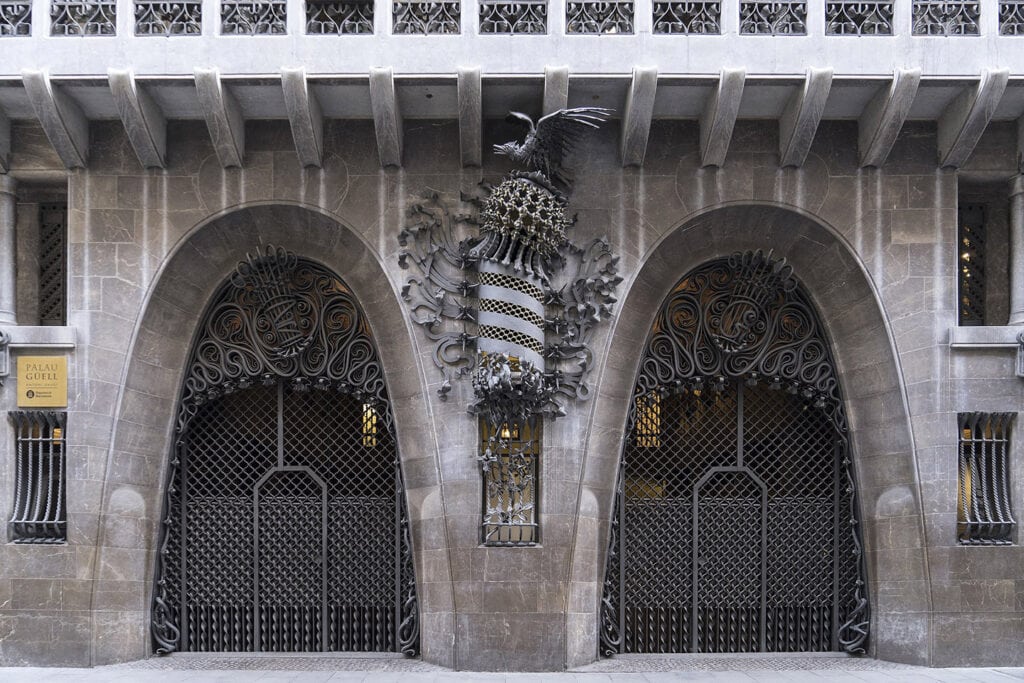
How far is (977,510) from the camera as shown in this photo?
466 inches

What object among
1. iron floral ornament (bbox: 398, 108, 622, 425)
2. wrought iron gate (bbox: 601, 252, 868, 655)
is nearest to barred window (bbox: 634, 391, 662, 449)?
wrought iron gate (bbox: 601, 252, 868, 655)

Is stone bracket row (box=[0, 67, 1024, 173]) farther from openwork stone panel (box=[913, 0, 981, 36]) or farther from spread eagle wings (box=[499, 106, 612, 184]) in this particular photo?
openwork stone panel (box=[913, 0, 981, 36])

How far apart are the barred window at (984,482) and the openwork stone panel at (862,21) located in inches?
205

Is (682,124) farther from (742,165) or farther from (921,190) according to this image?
(921,190)

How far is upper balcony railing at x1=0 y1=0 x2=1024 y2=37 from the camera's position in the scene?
37.0 ft

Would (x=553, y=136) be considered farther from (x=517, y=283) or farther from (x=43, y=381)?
(x=43, y=381)

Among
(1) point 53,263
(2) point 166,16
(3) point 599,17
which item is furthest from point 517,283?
(1) point 53,263

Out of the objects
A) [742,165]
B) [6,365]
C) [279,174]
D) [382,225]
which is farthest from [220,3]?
[742,165]

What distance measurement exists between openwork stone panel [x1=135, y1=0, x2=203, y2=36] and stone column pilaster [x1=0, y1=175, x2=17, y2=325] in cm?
292

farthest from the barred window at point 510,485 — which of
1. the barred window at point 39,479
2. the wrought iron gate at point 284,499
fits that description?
the barred window at point 39,479

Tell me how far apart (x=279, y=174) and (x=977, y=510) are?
1039 cm

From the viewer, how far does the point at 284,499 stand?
12.8 metres

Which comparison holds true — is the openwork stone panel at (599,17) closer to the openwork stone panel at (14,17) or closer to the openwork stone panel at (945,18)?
the openwork stone panel at (945,18)

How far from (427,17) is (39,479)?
26.0 feet
